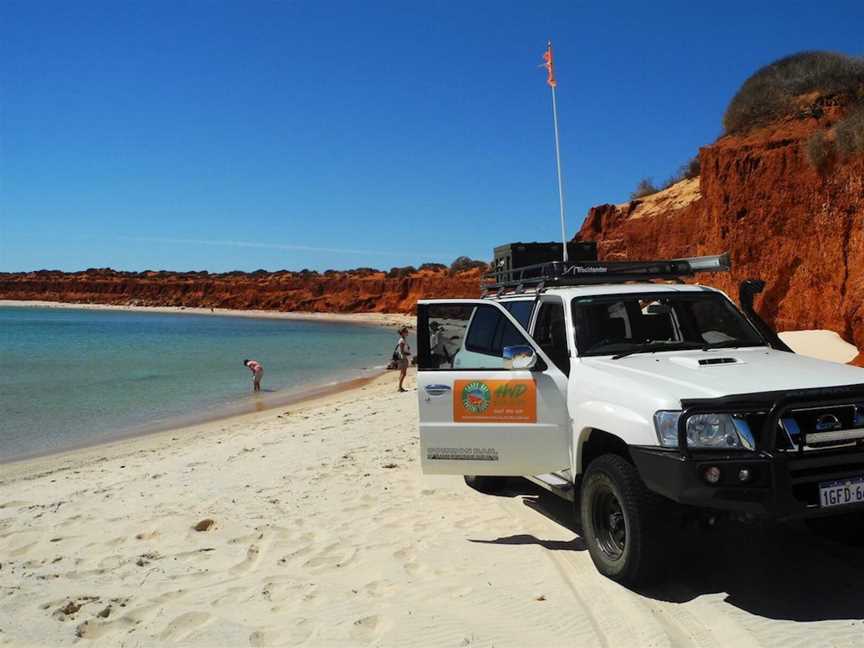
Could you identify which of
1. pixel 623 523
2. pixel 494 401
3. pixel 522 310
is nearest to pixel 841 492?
pixel 623 523

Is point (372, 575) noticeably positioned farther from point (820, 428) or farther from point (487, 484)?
point (820, 428)

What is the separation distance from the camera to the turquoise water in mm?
15547

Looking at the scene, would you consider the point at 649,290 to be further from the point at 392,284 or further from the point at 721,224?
the point at 392,284

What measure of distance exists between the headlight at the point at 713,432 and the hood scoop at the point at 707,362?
0.70 m

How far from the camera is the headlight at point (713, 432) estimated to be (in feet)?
12.5

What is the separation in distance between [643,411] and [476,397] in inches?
59.4

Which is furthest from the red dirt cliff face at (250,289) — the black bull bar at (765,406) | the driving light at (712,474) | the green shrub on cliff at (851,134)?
the driving light at (712,474)

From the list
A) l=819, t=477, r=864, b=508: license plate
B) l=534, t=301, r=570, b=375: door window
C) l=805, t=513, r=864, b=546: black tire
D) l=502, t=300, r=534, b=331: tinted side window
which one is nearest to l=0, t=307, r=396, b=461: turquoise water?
l=502, t=300, r=534, b=331: tinted side window

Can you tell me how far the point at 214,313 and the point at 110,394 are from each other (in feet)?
294

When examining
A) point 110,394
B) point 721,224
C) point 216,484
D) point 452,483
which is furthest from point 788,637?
point 110,394

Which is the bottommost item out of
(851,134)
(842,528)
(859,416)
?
(842,528)

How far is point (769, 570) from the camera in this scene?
452 centimetres

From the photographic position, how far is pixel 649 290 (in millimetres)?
5723

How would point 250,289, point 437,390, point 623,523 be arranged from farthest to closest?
point 250,289 < point 437,390 < point 623,523
